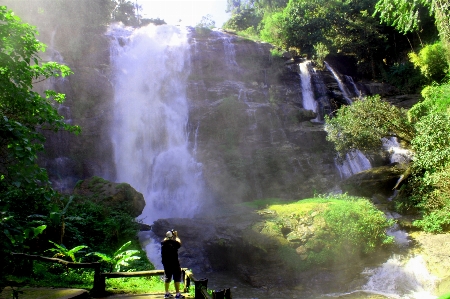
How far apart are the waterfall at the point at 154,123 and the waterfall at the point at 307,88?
10.7 m

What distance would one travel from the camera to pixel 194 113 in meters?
25.1

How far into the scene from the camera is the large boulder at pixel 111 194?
13867 millimetres

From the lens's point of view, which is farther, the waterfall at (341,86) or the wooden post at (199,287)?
the waterfall at (341,86)

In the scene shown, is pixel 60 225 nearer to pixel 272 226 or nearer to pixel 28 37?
pixel 28 37

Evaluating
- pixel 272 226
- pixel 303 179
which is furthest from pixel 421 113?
pixel 272 226

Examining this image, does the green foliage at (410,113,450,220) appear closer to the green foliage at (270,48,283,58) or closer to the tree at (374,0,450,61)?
the tree at (374,0,450,61)

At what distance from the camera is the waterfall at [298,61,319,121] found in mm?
27516

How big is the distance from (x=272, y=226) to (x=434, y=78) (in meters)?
19.6

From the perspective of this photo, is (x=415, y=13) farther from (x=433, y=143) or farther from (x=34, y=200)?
(x=34, y=200)

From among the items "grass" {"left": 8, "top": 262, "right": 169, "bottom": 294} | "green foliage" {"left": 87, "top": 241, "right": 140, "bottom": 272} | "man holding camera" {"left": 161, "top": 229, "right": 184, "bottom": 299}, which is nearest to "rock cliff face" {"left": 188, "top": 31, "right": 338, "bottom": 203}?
"green foliage" {"left": 87, "top": 241, "right": 140, "bottom": 272}

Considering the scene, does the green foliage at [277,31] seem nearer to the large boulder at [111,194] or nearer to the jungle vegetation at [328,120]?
the jungle vegetation at [328,120]

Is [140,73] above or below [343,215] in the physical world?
above

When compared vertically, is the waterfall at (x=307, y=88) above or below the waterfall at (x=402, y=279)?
above

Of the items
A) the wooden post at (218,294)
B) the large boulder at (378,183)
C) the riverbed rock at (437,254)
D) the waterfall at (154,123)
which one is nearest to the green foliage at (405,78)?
the large boulder at (378,183)
